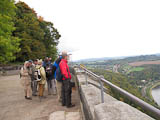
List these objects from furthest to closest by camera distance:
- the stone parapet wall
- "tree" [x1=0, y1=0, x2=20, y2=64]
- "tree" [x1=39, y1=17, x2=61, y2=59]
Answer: "tree" [x1=39, y1=17, x2=61, y2=59] → the stone parapet wall → "tree" [x1=0, y1=0, x2=20, y2=64]

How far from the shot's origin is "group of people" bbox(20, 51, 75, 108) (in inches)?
159

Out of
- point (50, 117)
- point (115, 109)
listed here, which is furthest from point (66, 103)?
Result: point (115, 109)

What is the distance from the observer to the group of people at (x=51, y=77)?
4046 millimetres

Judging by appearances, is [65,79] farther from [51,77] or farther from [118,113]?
[118,113]

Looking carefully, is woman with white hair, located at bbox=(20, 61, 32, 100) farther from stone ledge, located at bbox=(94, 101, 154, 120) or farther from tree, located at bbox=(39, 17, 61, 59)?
tree, located at bbox=(39, 17, 61, 59)

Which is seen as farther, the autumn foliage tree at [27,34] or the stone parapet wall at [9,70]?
the autumn foliage tree at [27,34]

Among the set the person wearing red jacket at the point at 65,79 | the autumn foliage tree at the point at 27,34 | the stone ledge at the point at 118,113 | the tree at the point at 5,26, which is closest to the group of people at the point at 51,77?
the person wearing red jacket at the point at 65,79

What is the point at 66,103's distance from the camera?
423 cm

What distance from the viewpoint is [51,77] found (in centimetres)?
582

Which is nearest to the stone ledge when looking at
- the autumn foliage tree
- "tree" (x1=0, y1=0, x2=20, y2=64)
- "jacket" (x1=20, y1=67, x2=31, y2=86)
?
"jacket" (x1=20, y1=67, x2=31, y2=86)

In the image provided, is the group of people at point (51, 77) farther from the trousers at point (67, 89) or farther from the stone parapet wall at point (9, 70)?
the stone parapet wall at point (9, 70)

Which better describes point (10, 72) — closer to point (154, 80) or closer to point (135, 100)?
point (135, 100)

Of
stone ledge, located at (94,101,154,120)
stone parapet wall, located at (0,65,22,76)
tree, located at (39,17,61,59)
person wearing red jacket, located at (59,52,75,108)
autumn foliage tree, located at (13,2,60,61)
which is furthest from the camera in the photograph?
tree, located at (39,17,61,59)

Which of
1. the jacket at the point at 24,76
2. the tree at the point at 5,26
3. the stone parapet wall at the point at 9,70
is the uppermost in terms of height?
the tree at the point at 5,26
